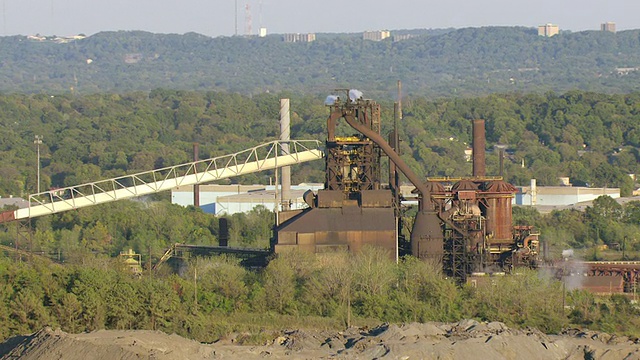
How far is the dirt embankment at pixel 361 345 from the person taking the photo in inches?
1563

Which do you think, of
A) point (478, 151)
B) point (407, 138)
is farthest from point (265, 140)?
point (478, 151)

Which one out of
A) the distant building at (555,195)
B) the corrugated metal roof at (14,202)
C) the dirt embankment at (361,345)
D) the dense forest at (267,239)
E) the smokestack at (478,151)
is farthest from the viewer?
the distant building at (555,195)

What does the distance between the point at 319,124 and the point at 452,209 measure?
10226 cm

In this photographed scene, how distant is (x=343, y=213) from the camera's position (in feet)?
196

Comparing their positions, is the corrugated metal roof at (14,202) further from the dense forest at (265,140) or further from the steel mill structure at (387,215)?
the steel mill structure at (387,215)

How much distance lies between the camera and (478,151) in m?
71.3

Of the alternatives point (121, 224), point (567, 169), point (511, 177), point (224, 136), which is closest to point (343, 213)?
point (121, 224)

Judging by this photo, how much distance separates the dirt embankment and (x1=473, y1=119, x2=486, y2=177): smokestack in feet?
76.6

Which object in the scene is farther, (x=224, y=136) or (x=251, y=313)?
(x=224, y=136)

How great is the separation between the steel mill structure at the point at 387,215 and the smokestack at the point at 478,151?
22.3 feet

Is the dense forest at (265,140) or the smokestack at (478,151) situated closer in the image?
the smokestack at (478,151)

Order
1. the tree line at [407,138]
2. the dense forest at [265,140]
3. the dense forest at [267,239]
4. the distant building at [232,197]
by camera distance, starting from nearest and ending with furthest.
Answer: the dense forest at [267,239], the dense forest at [265,140], the distant building at [232,197], the tree line at [407,138]

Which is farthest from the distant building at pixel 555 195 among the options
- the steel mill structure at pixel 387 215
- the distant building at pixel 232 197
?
the steel mill structure at pixel 387 215

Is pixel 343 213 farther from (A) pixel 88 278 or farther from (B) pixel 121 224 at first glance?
(B) pixel 121 224
